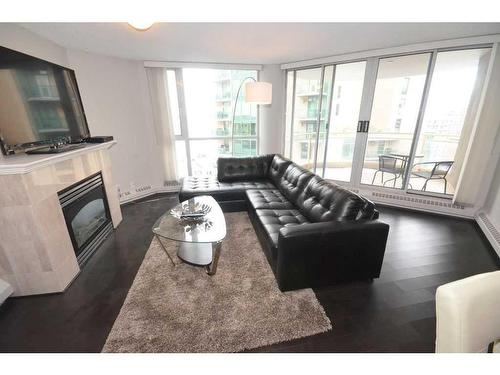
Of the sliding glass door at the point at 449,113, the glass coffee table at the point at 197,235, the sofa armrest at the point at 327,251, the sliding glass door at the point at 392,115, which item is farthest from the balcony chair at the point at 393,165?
the glass coffee table at the point at 197,235

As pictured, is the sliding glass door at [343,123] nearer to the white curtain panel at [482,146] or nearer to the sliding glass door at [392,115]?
the sliding glass door at [392,115]

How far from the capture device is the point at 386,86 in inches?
133

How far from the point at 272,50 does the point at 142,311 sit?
3511mm

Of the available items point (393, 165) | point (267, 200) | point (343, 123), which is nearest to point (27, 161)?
point (267, 200)

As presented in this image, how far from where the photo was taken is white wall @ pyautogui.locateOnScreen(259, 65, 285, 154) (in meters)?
4.10

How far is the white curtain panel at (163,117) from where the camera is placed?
12.0 feet

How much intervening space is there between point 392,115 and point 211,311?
12.8ft

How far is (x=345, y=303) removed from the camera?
1.66 meters

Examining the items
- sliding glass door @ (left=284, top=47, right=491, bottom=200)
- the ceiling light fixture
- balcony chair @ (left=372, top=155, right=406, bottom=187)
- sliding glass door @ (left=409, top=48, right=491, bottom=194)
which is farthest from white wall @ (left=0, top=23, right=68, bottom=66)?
sliding glass door @ (left=409, top=48, right=491, bottom=194)

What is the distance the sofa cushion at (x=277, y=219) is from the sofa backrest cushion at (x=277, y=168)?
0.90 metres

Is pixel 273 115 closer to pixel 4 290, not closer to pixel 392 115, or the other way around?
pixel 392 115

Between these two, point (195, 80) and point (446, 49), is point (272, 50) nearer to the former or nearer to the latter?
point (195, 80)

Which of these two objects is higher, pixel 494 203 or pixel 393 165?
pixel 393 165

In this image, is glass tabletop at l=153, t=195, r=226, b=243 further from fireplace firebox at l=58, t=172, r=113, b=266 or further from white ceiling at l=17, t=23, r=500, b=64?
white ceiling at l=17, t=23, r=500, b=64
